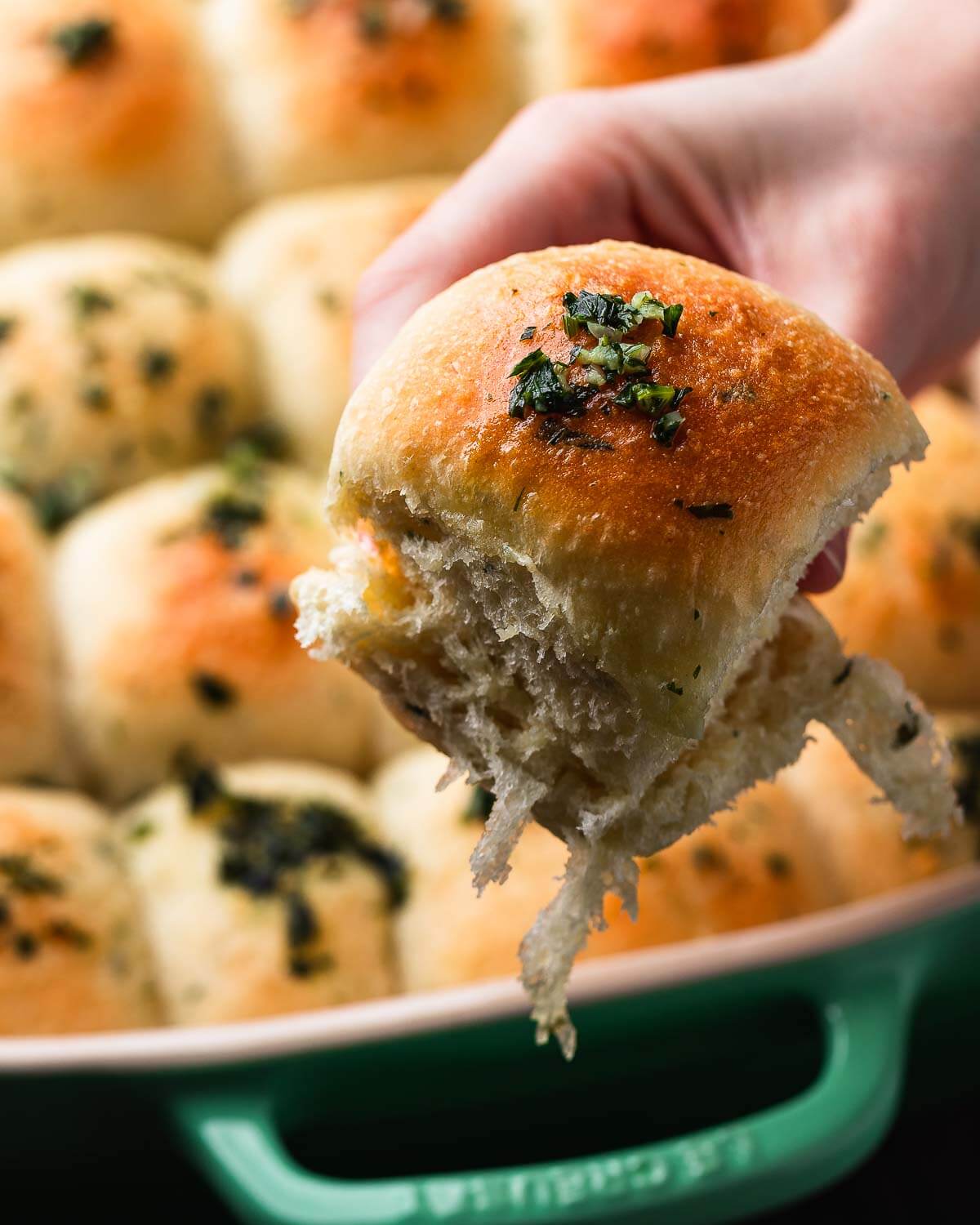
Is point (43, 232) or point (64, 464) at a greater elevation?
point (43, 232)

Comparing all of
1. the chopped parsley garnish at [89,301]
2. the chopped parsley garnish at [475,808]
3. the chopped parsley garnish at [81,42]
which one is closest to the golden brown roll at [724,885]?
the chopped parsley garnish at [475,808]

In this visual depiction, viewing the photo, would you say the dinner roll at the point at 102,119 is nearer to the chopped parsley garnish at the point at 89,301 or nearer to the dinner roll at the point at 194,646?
the chopped parsley garnish at the point at 89,301

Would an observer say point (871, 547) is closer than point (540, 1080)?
No

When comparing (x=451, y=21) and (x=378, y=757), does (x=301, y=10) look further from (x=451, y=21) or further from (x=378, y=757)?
(x=378, y=757)

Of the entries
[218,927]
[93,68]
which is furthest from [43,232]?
[218,927]

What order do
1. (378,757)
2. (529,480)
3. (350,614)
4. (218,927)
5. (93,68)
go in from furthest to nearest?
1. (93,68)
2. (378,757)
3. (218,927)
4. (350,614)
5. (529,480)

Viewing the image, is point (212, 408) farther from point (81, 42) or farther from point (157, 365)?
point (81, 42)

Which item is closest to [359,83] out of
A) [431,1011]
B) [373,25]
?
[373,25]
